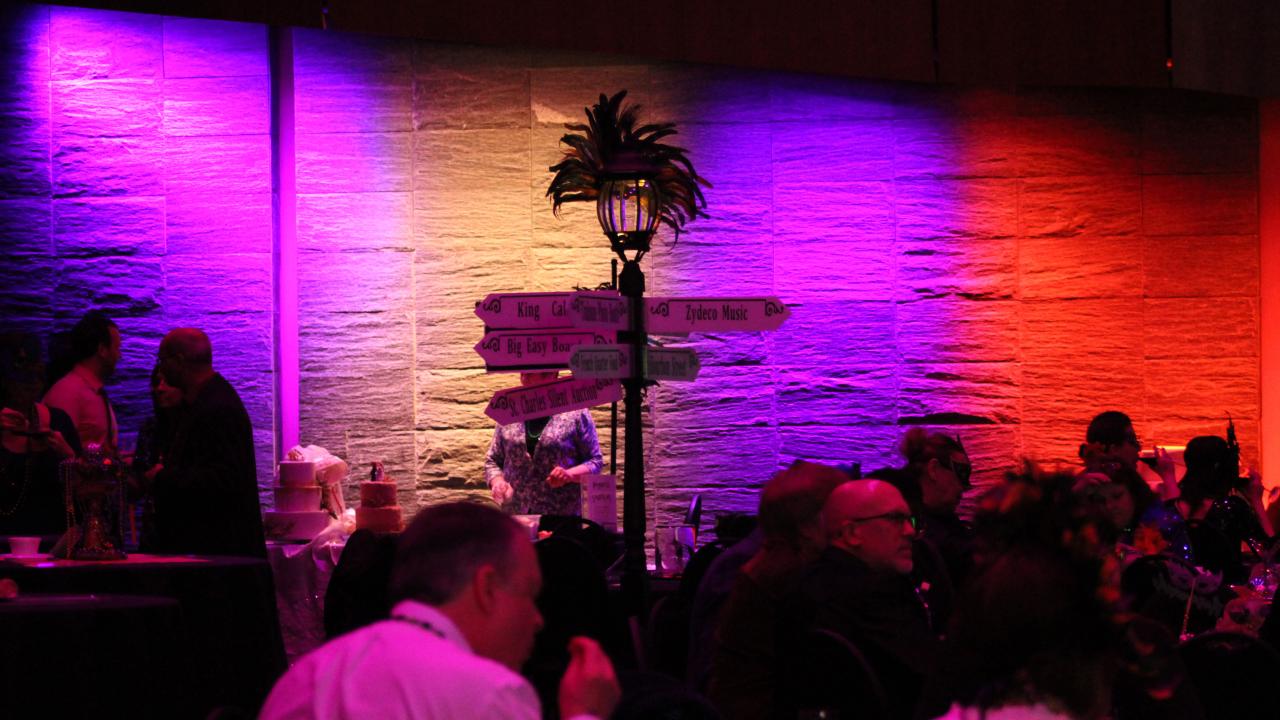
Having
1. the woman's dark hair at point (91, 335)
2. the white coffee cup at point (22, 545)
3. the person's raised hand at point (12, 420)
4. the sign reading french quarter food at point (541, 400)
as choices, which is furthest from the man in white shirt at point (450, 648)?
the woman's dark hair at point (91, 335)

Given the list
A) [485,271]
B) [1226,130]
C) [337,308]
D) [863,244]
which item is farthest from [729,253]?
[1226,130]

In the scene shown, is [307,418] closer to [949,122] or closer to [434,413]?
[434,413]

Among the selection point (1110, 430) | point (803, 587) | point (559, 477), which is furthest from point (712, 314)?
point (1110, 430)

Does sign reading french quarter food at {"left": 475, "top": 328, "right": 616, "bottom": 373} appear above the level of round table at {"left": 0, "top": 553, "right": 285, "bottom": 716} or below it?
above

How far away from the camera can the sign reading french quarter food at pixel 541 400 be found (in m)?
5.71

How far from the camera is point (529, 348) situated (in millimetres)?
5812

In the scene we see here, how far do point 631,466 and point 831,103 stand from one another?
3622mm

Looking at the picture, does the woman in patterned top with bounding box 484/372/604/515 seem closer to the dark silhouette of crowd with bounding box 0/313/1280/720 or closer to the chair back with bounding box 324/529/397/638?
the dark silhouette of crowd with bounding box 0/313/1280/720

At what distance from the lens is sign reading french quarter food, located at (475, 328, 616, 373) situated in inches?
226

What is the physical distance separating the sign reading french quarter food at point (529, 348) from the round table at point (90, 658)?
2.17 metres

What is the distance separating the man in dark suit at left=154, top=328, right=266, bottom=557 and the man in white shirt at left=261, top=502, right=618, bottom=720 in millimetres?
3386

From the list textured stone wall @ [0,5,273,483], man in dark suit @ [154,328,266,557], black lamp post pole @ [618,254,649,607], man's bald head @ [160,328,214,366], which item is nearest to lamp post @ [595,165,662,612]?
black lamp post pole @ [618,254,649,607]

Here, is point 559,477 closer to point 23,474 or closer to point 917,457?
point 917,457

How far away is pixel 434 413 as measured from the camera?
863cm
